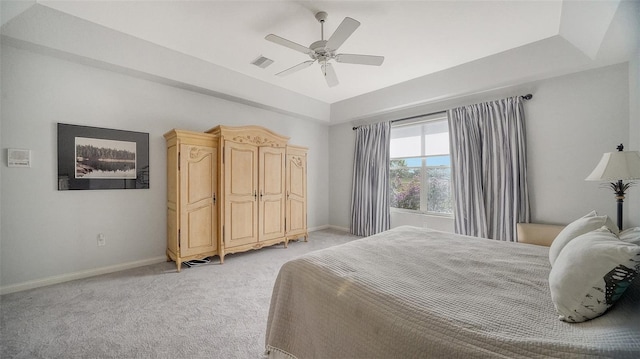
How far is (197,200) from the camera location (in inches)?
119

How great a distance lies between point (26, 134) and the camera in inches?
92.4

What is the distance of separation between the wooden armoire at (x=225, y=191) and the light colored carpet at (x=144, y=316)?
1.53 ft

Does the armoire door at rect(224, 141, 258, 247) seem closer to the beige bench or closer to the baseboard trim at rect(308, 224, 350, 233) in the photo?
the baseboard trim at rect(308, 224, 350, 233)

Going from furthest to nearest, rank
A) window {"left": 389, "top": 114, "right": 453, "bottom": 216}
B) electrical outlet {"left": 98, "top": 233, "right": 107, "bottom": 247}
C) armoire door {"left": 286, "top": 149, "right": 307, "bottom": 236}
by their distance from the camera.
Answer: armoire door {"left": 286, "top": 149, "right": 307, "bottom": 236} < window {"left": 389, "top": 114, "right": 453, "bottom": 216} < electrical outlet {"left": 98, "top": 233, "right": 107, "bottom": 247}

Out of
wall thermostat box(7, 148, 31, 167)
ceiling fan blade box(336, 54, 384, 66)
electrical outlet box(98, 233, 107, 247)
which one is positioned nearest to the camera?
wall thermostat box(7, 148, 31, 167)

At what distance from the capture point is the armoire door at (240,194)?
3.21 meters

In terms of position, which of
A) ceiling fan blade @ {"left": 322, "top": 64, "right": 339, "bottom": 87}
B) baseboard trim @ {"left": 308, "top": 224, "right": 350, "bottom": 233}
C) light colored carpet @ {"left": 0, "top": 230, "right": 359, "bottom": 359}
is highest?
ceiling fan blade @ {"left": 322, "top": 64, "right": 339, "bottom": 87}

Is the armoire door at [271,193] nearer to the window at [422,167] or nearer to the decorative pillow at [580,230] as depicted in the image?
the window at [422,167]

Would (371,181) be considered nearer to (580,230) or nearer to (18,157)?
(580,230)

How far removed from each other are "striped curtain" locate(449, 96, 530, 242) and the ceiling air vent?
2.80m

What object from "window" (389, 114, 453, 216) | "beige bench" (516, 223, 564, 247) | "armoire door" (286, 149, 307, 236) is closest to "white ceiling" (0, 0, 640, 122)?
"window" (389, 114, 453, 216)

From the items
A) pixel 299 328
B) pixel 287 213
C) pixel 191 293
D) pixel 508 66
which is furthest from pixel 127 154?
pixel 508 66

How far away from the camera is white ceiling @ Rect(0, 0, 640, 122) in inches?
84.3

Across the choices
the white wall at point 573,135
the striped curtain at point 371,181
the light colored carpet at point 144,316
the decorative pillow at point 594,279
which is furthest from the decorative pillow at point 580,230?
the striped curtain at point 371,181
